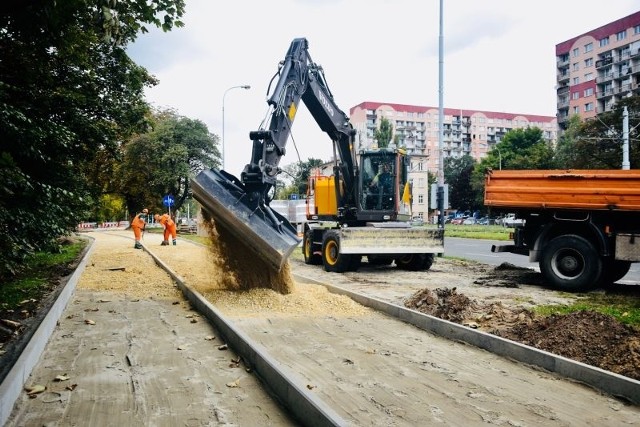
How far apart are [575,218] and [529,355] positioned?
5.59m

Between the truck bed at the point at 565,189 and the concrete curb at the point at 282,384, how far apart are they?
667 centimetres

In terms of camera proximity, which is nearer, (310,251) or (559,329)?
(559,329)

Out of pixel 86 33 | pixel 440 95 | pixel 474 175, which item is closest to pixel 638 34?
pixel 474 175

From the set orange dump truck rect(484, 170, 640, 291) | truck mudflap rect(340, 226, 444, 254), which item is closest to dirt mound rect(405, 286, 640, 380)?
orange dump truck rect(484, 170, 640, 291)

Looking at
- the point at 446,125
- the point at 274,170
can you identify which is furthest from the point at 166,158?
the point at 446,125

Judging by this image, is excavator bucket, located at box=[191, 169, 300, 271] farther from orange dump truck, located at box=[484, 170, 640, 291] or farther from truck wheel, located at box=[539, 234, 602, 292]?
truck wheel, located at box=[539, 234, 602, 292]

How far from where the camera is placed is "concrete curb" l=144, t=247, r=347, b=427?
348 centimetres

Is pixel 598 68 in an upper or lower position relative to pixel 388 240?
upper

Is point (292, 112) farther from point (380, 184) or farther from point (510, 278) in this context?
point (510, 278)

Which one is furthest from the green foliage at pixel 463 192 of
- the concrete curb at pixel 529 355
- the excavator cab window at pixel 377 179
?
the concrete curb at pixel 529 355

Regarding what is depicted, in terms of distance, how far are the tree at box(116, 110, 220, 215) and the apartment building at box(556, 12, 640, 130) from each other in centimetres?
5097

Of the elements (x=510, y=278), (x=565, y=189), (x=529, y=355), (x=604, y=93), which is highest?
(x=604, y=93)

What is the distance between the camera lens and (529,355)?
5.22 metres

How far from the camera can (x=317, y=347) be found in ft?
19.2
